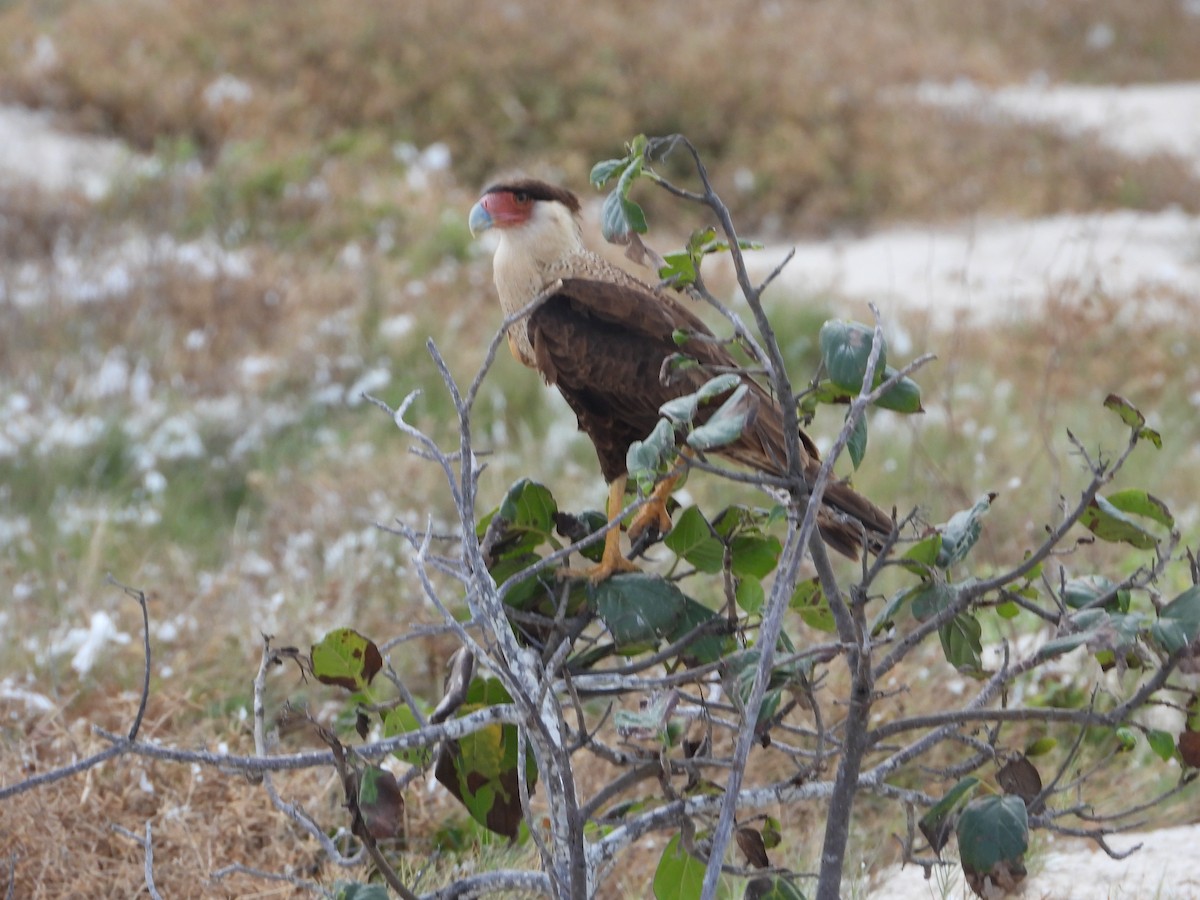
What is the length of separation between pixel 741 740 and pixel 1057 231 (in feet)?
27.1

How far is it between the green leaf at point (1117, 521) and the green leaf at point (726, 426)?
48 centimetres

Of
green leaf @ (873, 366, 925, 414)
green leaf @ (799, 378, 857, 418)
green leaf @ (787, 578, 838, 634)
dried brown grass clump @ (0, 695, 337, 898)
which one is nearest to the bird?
green leaf @ (787, 578, 838, 634)

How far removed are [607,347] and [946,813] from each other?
90 cm

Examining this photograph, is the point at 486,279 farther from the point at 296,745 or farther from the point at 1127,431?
the point at 296,745

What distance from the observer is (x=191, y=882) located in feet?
7.01

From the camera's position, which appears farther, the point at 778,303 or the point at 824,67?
the point at 824,67

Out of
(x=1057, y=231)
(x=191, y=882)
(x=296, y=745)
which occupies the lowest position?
(x=1057, y=231)

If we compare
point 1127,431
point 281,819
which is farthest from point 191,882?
point 1127,431

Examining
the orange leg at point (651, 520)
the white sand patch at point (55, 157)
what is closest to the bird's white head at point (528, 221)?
the orange leg at point (651, 520)

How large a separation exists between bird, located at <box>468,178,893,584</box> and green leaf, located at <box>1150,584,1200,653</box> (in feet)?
1.83

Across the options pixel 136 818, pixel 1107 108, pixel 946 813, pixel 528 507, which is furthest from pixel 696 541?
pixel 1107 108

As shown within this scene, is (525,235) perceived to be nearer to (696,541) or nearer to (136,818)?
(696,541)

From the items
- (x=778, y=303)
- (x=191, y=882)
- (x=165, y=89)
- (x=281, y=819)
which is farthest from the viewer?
(x=165, y=89)

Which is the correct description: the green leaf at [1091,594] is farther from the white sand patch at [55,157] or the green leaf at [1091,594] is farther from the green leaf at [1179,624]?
the white sand patch at [55,157]
